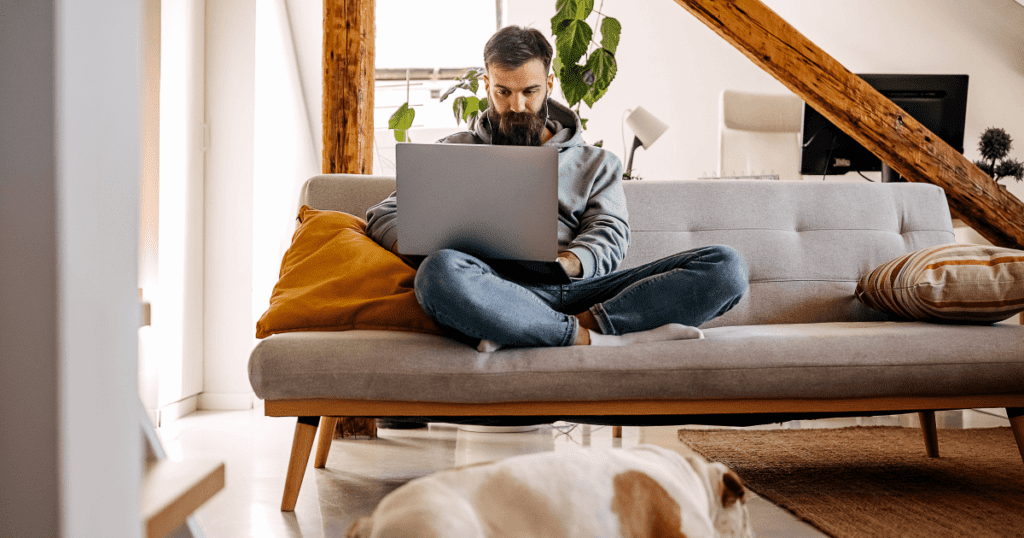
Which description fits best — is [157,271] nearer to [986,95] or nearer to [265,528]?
[265,528]

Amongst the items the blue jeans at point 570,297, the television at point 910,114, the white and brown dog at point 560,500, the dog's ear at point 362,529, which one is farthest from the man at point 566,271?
the television at point 910,114

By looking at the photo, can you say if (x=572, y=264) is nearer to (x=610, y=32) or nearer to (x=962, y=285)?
(x=962, y=285)

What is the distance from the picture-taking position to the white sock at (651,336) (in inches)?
54.6

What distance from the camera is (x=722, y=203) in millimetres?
1980

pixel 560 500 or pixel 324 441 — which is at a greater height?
pixel 560 500

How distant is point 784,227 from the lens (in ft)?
6.52

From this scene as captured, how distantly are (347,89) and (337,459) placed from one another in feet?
3.66

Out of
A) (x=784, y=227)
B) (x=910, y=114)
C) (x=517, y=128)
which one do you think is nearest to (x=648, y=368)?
(x=517, y=128)

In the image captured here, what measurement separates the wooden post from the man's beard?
23.2 inches

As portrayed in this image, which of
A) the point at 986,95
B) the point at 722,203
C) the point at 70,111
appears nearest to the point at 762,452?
the point at 722,203

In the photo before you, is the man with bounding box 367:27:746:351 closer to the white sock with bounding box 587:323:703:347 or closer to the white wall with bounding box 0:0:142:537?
the white sock with bounding box 587:323:703:347

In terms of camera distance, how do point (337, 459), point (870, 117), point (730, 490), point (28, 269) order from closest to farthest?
1. point (28, 269)
2. point (730, 490)
3. point (337, 459)
4. point (870, 117)

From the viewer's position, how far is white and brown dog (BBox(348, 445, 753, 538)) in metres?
0.68

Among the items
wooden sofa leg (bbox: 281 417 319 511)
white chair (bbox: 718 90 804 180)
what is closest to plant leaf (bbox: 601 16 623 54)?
white chair (bbox: 718 90 804 180)
